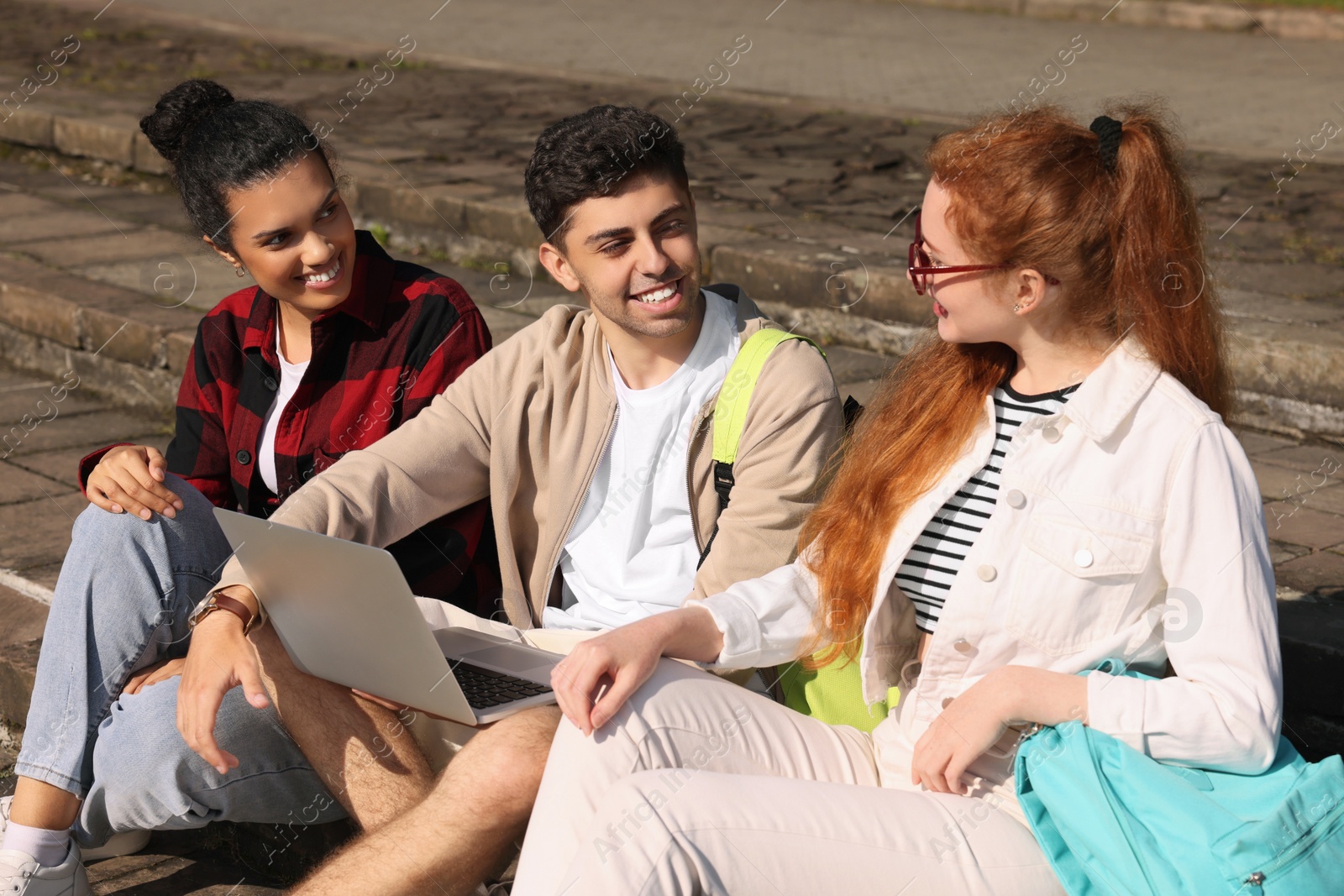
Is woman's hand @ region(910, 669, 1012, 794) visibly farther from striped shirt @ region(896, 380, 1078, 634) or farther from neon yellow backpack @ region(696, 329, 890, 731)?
neon yellow backpack @ region(696, 329, 890, 731)

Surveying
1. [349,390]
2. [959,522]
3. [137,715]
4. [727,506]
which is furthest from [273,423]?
[959,522]

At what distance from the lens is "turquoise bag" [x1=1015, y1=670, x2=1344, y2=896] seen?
63.6 inches

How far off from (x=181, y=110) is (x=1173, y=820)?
7.66 ft

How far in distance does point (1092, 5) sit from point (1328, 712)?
10517 millimetres

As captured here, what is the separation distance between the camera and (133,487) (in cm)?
255

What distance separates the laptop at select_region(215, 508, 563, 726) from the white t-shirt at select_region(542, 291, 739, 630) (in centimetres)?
23

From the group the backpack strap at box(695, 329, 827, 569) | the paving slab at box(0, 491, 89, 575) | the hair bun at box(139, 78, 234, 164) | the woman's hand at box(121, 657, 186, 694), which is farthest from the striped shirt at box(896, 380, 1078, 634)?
the paving slab at box(0, 491, 89, 575)

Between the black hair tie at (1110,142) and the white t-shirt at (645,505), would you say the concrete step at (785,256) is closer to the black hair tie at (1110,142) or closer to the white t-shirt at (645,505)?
the white t-shirt at (645,505)

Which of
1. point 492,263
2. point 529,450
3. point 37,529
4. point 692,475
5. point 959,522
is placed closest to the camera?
point 959,522

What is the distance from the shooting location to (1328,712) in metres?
2.57

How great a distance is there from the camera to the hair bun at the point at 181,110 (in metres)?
2.91

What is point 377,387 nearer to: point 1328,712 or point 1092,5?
A: point 1328,712

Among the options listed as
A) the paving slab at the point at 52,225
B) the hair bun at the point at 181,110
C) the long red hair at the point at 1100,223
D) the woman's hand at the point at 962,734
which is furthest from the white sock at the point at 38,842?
the paving slab at the point at 52,225

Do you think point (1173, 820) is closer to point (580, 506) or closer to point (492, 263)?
point (580, 506)
